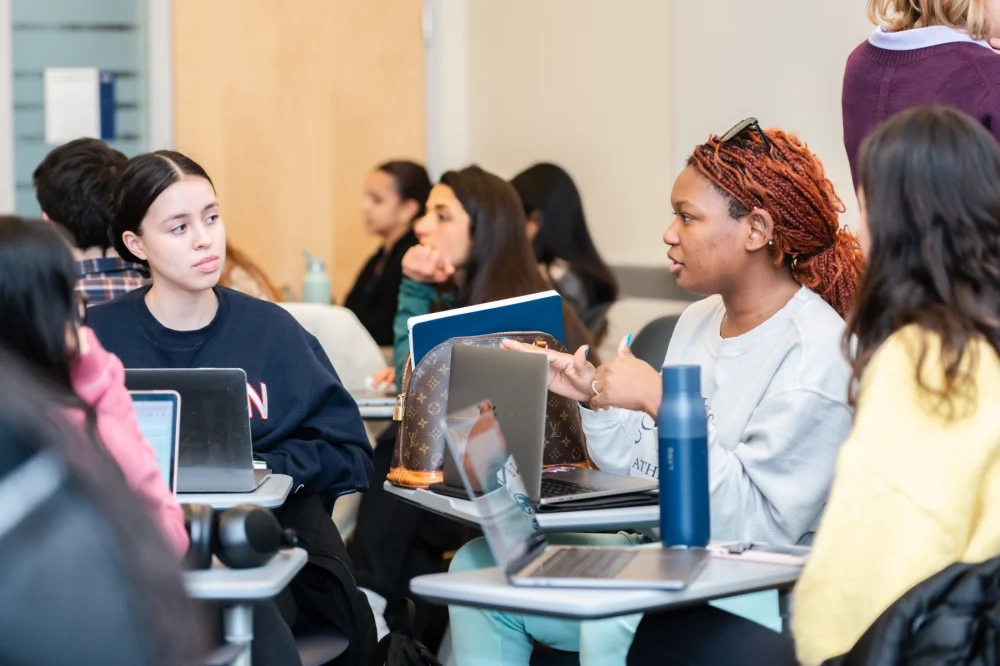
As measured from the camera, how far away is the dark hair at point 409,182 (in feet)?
17.9

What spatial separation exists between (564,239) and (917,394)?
339 cm

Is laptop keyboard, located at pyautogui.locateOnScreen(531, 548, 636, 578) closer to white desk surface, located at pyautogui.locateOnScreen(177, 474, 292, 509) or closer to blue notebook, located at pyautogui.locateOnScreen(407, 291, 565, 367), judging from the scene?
white desk surface, located at pyautogui.locateOnScreen(177, 474, 292, 509)

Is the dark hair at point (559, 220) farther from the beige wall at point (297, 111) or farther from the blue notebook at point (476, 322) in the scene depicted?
the blue notebook at point (476, 322)

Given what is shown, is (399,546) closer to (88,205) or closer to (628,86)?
(88,205)

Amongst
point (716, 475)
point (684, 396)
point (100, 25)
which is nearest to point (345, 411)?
point (716, 475)

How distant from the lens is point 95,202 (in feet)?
10.1

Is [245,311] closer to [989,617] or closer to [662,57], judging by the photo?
[989,617]

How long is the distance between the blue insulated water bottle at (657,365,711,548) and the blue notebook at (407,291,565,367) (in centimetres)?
69

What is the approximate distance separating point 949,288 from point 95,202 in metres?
2.15

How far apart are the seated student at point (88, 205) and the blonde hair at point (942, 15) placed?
1789mm

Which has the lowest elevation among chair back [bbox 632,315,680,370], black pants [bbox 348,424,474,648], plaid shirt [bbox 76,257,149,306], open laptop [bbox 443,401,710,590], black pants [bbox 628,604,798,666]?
black pants [bbox 348,424,474,648]

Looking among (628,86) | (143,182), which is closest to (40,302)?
(143,182)

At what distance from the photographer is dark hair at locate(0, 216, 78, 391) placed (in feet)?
4.31

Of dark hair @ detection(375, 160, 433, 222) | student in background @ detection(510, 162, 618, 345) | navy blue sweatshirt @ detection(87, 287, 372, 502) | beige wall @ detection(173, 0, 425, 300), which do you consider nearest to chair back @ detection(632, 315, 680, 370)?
navy blue sweatshirt @ detection(87, 287, 372, 502)
